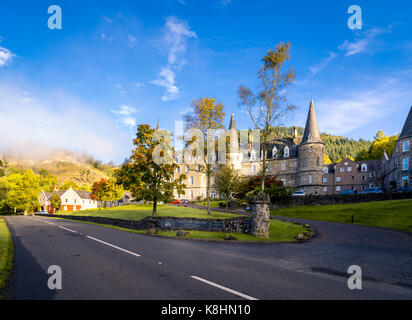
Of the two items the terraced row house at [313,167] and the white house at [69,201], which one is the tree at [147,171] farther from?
the white house at [69,201]

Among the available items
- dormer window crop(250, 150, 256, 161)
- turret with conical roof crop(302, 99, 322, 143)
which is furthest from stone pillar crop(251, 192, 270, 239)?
dormer window crop(250, 150, 256, 161)

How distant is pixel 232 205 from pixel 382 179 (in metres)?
42.2

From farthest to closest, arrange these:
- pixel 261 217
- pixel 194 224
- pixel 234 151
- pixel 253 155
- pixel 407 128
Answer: pixel 253 155, pixel 234 151, pixel 407 128, pixel 194 224, pixel 261 217

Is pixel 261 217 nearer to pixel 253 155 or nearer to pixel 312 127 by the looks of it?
pixel 312 127

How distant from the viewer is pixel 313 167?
60312mm

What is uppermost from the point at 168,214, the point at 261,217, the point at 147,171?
the point at 147,171

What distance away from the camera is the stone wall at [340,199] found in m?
39.5

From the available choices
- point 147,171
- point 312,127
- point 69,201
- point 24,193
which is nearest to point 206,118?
point 147,171

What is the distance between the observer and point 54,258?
10328mm

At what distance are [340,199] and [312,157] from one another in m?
18.7

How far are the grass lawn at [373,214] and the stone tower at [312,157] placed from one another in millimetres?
21242

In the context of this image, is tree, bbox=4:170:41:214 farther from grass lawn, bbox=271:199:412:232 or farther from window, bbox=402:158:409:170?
window, bbox=402:158:409:170
